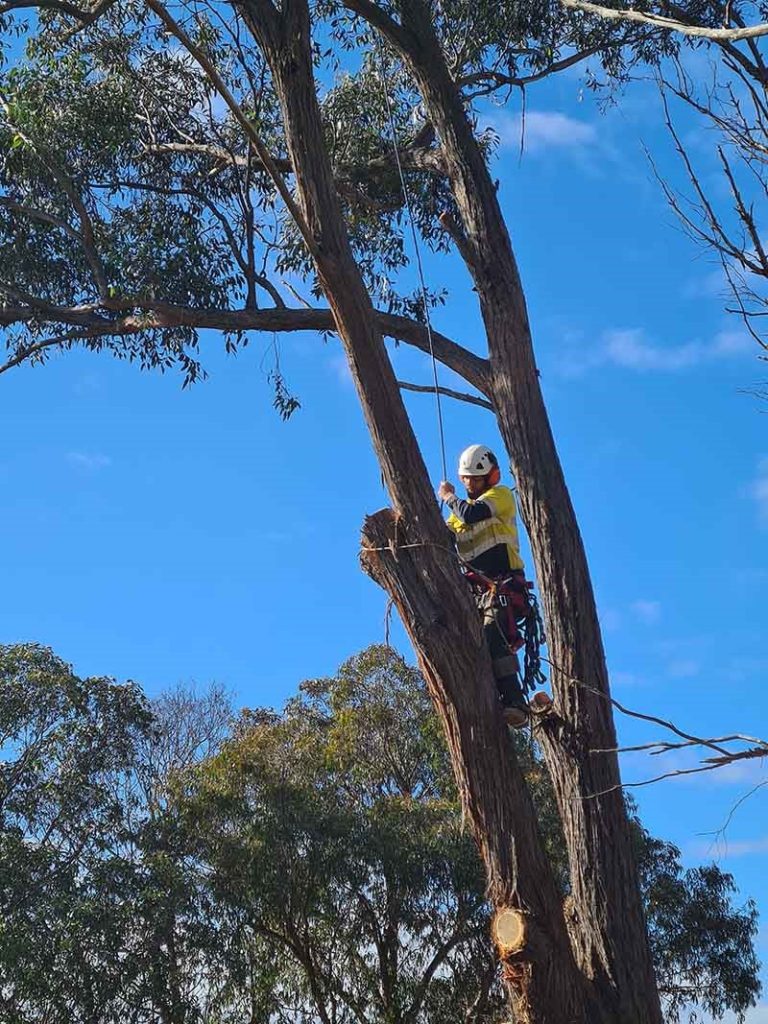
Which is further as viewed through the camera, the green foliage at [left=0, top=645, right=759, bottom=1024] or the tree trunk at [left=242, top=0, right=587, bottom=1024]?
the green foliage at [left=0, top=645, right=759, bottom=1024]

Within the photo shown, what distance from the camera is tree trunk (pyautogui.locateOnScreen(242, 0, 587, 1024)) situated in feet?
17.8

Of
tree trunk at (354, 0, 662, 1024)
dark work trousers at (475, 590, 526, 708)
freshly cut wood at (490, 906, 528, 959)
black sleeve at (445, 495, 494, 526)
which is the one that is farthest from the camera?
black sleeve at (445, 495, 494, 526)

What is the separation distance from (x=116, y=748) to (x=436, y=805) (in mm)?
3071

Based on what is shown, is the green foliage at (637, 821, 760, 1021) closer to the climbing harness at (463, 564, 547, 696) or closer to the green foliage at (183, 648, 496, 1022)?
the green foliage at (183, 648, 496, 1022)

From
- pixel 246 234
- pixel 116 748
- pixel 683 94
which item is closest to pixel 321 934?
pixel 116 748

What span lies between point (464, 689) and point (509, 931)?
954 mm

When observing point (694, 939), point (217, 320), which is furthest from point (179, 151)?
point (694, 939)

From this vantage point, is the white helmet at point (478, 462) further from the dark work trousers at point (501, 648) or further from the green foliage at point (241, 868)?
the green foliage at point (241, 868)

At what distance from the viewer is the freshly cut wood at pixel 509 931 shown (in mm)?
5371

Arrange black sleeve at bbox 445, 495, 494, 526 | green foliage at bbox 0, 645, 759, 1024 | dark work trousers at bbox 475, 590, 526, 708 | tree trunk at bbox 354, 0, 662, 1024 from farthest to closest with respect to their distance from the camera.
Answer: green foliage at bbox 0, 645, 759, 1024
black sleeve at bbox 445, 495, 494, 526
dark work trousers at bbox 475, 590, 526, 708
tree trunk at bbox 354, 0, 662, 1024

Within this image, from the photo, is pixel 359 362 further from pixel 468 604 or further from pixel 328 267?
pixel 468 604

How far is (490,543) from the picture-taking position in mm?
6496

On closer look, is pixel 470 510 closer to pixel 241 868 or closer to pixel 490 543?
pixel 490 543

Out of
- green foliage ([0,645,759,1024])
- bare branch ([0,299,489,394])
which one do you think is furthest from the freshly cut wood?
green foliage ([0,645,759,1024])
